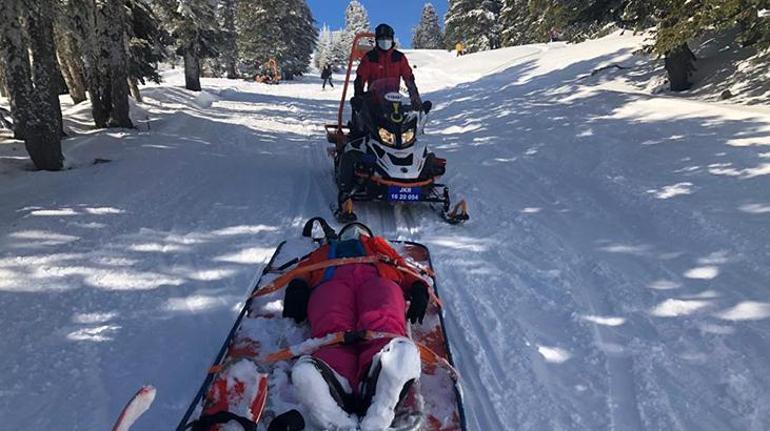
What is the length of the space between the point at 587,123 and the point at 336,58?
69971mm

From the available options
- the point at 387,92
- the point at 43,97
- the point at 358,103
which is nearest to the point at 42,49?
the point at 43,97

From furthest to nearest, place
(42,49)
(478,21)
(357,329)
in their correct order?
1. (478,21)
2. (42,49)
3. (357,329)

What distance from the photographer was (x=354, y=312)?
126 inches

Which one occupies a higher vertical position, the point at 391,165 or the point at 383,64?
the point at 383,64

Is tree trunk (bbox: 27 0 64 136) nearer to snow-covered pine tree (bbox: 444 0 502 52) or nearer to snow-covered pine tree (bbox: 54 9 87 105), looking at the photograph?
snow-covered pine tree (bbox: 54 9 87 105)

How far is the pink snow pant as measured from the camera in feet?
8.91

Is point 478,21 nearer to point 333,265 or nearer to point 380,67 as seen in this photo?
point 380,67

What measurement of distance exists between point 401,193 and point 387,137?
80 cm

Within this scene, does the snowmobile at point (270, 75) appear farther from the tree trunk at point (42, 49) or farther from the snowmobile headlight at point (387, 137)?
the snowmobile headlight at point (387, 137)

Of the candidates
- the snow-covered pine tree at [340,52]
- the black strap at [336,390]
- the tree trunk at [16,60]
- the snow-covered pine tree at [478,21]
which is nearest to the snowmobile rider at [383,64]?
the tree trunk at [16,60]

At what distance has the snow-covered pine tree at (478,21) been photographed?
138ft

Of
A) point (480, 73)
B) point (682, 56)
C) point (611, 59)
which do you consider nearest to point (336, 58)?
point (480, 73)

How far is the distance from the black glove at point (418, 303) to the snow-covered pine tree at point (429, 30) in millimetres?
75261

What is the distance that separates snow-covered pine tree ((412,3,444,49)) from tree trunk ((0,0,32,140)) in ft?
235
